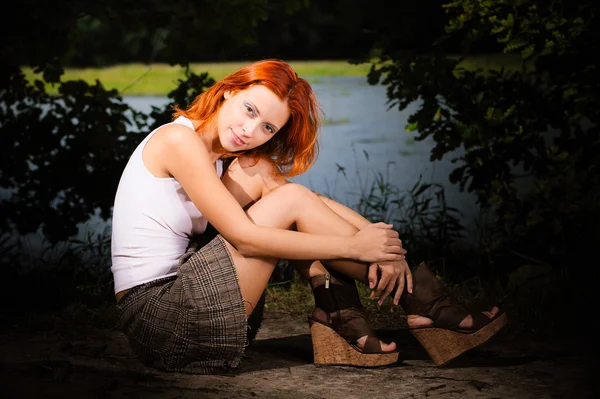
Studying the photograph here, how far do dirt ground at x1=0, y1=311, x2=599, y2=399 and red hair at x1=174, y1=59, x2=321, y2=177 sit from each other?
79cm

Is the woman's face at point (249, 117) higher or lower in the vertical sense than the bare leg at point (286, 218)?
higher

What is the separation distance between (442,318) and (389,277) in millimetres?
268

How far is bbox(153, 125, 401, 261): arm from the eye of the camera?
2938mm

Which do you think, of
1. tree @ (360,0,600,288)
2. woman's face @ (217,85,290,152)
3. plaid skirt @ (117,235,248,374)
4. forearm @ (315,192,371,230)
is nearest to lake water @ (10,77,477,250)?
tree @ (360,0,600,288)

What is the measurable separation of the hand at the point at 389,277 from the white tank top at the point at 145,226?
28.0 inches

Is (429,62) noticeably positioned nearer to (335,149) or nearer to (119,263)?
(119,263)

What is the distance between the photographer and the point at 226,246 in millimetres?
2996

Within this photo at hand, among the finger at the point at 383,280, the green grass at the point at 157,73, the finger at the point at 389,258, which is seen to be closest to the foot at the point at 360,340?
the finger at the point at 383,280

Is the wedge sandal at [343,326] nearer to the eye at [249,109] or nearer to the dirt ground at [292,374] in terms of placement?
the dirt ground at [292,374]

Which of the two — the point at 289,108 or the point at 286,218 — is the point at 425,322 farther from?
the point at 289,108

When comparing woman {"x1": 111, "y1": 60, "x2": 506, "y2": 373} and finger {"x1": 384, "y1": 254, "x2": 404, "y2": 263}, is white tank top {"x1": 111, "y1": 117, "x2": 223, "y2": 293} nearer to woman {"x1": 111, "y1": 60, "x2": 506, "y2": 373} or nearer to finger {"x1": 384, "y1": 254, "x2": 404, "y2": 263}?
woman {"x1": 111, "y1": 60, "x2": 506, "y2": 373}

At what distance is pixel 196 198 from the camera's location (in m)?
3.00

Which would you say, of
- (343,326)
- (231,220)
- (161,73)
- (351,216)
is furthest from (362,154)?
(161,73)

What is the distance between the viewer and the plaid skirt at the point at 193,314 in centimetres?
298
